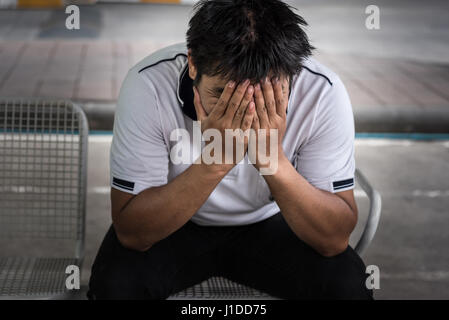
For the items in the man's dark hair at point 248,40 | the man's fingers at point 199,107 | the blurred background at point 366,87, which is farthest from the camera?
the blurred background at point 366,87

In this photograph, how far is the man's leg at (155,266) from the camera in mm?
1402

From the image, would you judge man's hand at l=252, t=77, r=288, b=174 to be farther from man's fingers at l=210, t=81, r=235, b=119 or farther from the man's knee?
the man's knee

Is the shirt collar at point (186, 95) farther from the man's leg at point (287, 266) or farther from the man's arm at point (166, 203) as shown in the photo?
the man's leg at point (287, 266)

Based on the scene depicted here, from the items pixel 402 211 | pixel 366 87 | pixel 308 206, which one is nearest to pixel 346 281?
pixel 308 206

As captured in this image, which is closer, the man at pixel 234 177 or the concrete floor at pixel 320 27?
the man at pixel 234 177

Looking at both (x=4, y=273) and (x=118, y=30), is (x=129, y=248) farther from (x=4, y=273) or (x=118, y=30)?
(x=118, y=30)

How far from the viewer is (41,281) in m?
1.57

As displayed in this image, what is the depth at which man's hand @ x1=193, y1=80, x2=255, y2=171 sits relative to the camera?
1.27 metres

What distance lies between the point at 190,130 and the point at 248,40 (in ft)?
1.13

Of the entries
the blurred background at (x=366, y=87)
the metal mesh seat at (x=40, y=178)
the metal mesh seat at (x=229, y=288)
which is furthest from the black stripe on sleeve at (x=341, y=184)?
the metal mesh seat at (x=40, y=178)

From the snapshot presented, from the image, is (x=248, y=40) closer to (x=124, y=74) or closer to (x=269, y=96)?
(x=269, y=96)

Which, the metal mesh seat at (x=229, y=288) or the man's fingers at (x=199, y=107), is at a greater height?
the man's fingers at (x=199, y=107)

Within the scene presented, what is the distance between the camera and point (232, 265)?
155cm

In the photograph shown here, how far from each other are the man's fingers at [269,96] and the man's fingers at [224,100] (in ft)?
0.22
